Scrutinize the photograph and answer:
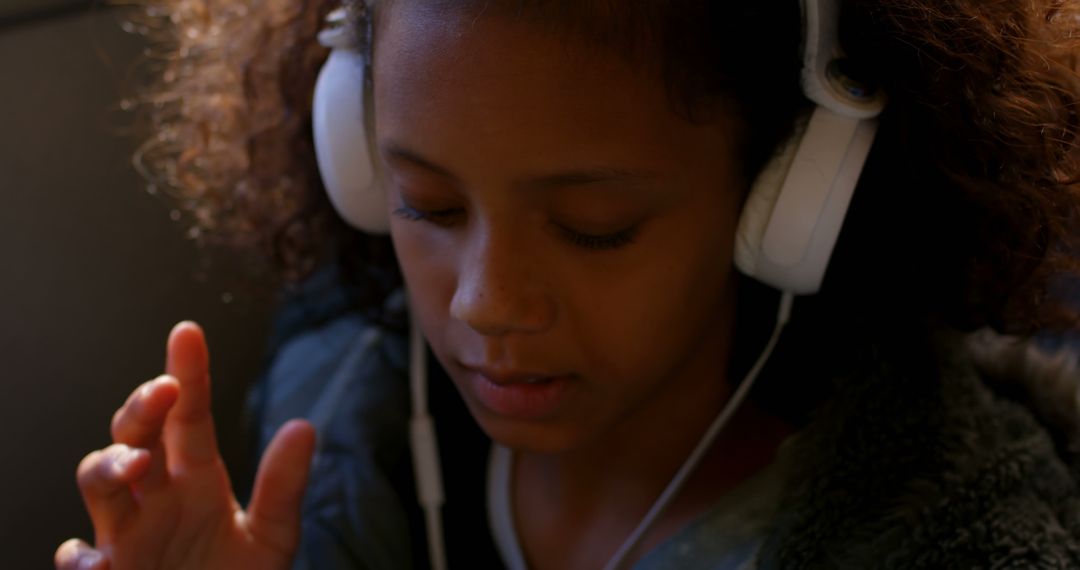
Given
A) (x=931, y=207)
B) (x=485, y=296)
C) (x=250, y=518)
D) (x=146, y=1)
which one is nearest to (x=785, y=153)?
(x=931, y=207)

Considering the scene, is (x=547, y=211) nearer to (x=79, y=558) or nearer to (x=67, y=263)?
(x=79, y=558)

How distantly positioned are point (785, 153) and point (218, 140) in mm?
627

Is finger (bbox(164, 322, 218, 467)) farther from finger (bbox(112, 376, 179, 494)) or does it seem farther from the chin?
the chin

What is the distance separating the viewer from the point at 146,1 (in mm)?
1137

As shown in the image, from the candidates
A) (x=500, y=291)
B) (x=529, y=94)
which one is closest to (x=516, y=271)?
(x=500, y=291)

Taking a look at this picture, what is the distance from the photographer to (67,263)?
43.6 inches

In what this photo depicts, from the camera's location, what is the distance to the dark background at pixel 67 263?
1059 mm

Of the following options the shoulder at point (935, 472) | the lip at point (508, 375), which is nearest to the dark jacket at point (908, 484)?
the shoulder at point (935, 472)

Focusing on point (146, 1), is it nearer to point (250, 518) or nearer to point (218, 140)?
point (218, 140)

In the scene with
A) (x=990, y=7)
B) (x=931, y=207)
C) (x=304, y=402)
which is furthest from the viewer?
(x=304, y=402)

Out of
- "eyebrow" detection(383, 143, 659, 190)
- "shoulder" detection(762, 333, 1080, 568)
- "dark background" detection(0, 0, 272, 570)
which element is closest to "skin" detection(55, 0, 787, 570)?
"eyebrow" detection(383, 143, 659, 190)

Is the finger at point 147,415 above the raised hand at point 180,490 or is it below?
above

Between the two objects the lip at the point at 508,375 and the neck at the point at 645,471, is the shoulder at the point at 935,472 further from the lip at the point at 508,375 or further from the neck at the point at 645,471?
the lip at the point at 508,375

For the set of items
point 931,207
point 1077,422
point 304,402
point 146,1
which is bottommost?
point 304,402
